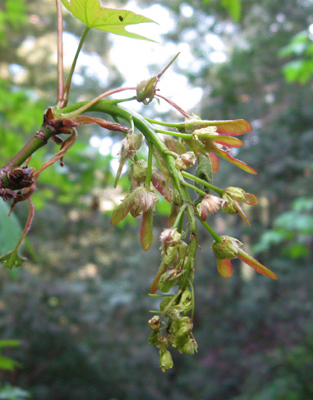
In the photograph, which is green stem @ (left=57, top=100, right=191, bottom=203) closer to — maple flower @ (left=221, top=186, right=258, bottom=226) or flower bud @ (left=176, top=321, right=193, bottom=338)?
maple flower @ (left=221, top=186, right=258, bottom=226)

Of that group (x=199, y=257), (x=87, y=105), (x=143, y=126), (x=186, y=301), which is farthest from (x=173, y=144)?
(x=199, y=257)

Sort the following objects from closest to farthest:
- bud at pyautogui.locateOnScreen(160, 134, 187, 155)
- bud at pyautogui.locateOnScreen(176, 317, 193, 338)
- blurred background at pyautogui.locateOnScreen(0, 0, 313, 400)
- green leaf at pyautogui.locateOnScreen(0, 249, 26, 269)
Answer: bud at pyautogui.locateOnScreen(176, 317, 193, 338), bud at pyautogui.locateOnScreen(160, 134, 187, 155), green leaf at pyautogui.locateOnScreen(0, 249, 26, 269), blurred background at pyautogui.locateOnScreen(0, 0, 313, 400)

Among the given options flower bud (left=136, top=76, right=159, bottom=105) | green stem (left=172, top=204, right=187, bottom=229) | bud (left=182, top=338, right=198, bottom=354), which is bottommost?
bud (left=182, top=338, right=198, bottom=354)

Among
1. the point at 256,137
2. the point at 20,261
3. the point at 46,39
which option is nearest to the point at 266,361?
the point at 256,137

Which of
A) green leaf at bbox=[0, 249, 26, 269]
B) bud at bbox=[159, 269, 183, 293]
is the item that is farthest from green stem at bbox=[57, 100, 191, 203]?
green leaf at bbox=[0, 249, 26, 269]

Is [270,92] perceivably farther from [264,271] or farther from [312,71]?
[264,271]

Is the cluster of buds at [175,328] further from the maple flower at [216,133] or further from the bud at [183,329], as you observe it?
the maple flower at [216,133]

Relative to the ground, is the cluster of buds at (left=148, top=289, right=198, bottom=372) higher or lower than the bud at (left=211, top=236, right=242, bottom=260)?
lower

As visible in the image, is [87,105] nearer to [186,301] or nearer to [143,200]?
[143,200]
